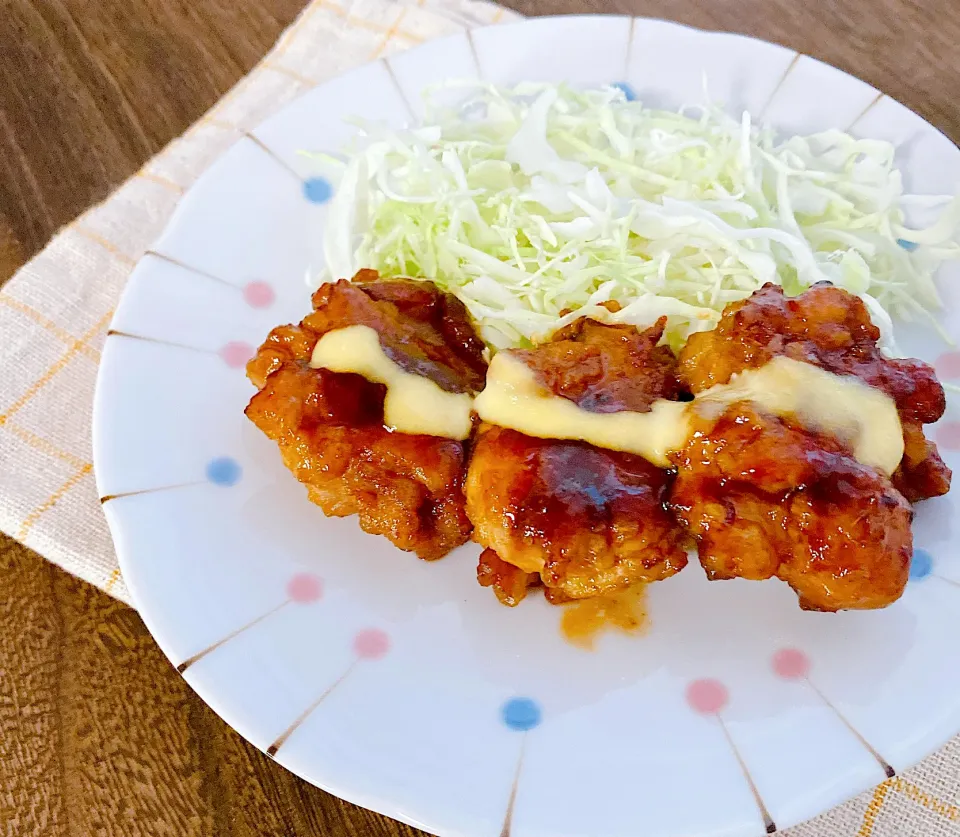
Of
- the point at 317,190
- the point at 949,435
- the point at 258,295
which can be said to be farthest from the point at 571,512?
the point at 317,190

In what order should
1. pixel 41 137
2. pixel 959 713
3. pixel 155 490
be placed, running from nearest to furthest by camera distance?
1. pixel 959 713
2. pixel 155 490
3. pixel 41 137

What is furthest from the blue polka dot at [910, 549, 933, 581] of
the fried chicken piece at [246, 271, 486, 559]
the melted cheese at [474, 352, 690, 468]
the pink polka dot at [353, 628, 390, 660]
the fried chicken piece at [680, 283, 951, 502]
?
the pink polka dot at [353, 628, 390, 660]

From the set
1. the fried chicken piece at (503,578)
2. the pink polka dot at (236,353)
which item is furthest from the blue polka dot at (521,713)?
the pink polka dot at (236,353)

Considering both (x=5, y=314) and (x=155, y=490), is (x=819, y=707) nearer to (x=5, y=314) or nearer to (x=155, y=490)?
(x=155, y=490)

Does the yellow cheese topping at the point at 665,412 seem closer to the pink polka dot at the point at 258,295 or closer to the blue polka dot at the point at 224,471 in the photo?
the blue polka dot at the point at 224,471

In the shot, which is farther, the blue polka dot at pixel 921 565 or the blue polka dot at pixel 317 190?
the blue polka dot at pixel 317 190

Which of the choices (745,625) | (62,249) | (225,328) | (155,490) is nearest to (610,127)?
(225,328)
